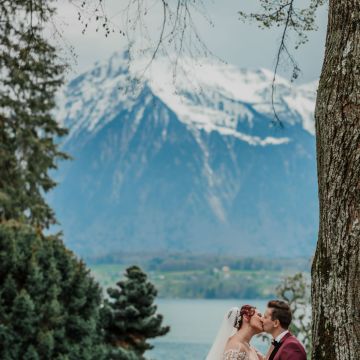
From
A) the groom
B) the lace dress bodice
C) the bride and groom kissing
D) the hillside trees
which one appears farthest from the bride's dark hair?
the hillside trees

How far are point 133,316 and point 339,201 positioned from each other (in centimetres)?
1825

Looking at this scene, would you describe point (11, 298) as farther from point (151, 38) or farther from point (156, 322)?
point (151, 38)

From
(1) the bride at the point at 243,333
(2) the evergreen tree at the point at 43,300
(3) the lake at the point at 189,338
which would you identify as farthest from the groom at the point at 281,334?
(3) the lake at the point at 189,338

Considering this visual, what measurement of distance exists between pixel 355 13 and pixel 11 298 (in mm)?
14396

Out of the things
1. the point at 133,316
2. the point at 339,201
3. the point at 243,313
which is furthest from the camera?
the point at 133,316

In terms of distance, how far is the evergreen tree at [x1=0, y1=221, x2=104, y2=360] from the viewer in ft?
59.7

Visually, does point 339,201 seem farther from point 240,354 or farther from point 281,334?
point 240,354

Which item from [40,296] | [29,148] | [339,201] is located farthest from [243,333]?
[29,148]

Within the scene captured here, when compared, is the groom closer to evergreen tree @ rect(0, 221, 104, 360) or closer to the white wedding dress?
the white wedding dress

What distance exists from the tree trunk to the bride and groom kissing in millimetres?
780

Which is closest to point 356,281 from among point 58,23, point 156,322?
point 58,23

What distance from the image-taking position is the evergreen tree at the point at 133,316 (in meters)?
22.8

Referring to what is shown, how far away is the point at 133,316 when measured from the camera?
2295cm

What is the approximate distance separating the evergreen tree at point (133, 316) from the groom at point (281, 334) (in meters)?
16.6
